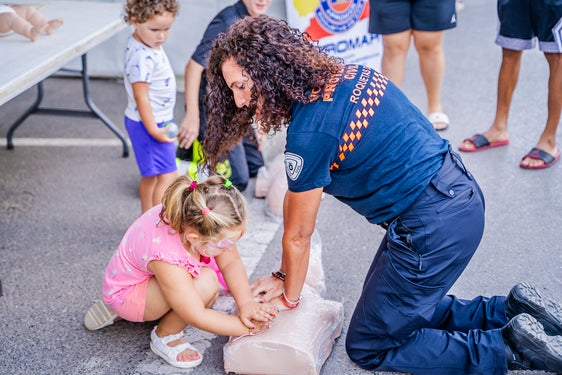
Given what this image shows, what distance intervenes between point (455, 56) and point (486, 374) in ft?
13.8

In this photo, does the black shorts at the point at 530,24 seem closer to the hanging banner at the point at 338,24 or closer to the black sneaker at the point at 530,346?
the hanging banner at the point at 338,24

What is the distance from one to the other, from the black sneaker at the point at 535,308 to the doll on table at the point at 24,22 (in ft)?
8.43

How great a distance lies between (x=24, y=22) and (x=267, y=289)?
1964 millimetres

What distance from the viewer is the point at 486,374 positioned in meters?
2.43

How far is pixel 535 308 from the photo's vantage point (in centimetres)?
252

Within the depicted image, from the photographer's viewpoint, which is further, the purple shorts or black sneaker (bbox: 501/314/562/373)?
the purple shorts

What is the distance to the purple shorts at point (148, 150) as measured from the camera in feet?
11.0

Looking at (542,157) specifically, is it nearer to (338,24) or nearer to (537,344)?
(338,24)

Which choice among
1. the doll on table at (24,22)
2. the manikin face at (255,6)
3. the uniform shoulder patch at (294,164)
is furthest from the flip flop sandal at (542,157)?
the doll on table at (24,22)

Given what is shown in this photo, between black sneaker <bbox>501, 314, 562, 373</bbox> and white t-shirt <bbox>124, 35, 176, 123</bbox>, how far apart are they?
185cm

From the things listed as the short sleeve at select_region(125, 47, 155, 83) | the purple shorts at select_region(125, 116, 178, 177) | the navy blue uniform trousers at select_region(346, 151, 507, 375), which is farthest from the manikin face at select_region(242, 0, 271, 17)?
the navy blue uniform trousers at select_region(346, 151, 507, 375)

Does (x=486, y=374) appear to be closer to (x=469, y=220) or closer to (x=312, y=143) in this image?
(x=469, y=220)

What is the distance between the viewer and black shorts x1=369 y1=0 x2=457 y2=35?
432cm

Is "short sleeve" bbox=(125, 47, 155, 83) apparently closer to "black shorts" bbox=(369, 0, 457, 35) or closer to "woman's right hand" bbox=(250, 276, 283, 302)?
"woman's right hand" bbox=(250, 276, 283, 302)
